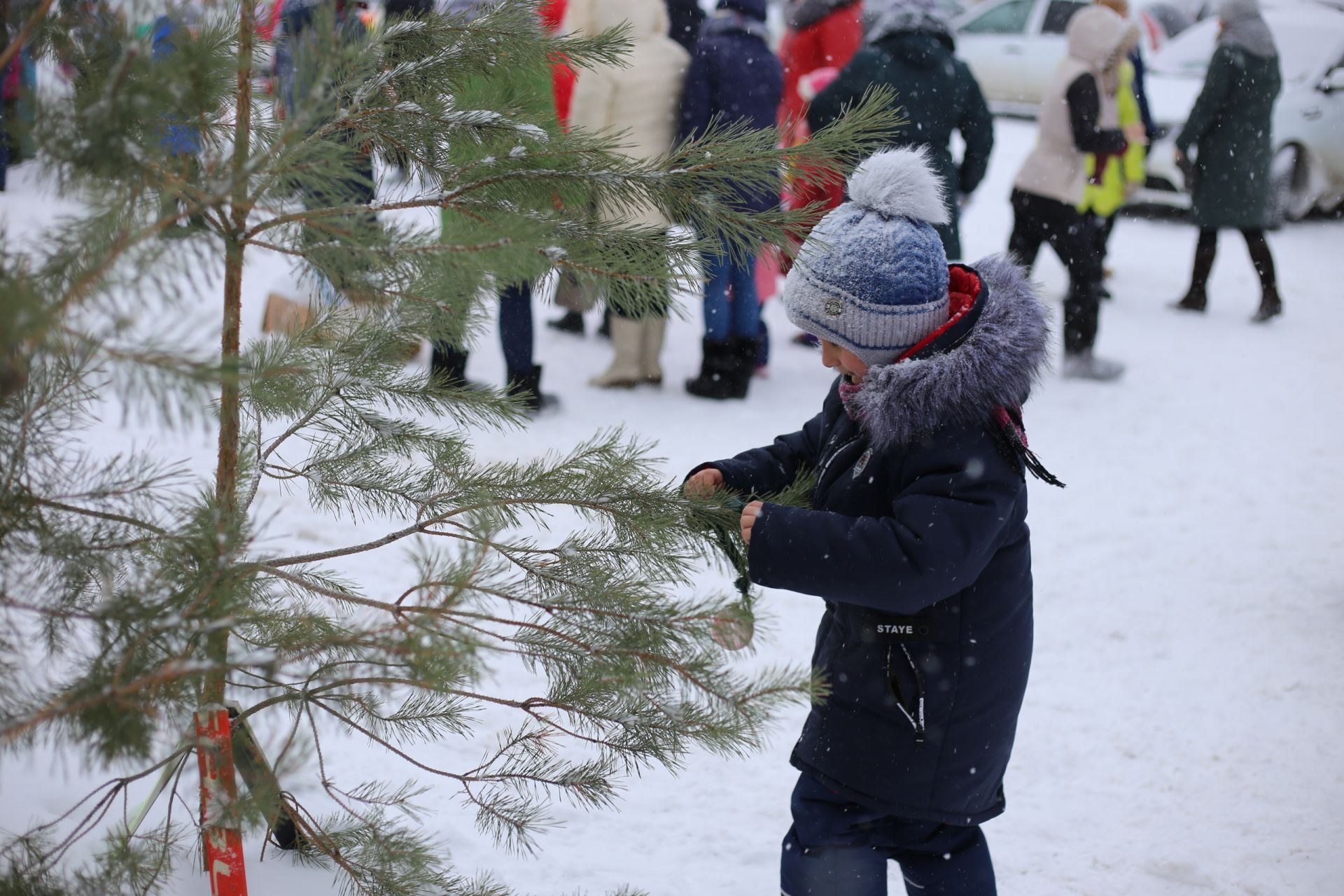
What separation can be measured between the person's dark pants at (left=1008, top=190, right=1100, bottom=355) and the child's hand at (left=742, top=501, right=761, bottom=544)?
4.69m

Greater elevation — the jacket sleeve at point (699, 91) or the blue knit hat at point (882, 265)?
the jacket sleeve at point (699, 91)

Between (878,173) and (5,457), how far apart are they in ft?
4.46

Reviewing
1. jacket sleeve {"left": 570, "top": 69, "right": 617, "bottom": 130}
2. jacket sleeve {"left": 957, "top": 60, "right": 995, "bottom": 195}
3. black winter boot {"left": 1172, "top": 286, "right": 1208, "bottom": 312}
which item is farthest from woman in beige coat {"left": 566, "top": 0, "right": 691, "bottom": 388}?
black winter boot {"left": 1172, "top": 286, "right": 1208, "bottom": 312}

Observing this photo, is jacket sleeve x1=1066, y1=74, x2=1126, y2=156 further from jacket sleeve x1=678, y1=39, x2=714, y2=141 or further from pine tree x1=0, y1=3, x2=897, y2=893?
pine tree x1=0, y1=3, x2=897, y2=893

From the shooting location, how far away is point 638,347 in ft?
19.0

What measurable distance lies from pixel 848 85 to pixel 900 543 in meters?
3.69

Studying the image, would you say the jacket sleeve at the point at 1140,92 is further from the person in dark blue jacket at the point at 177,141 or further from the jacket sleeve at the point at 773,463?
the person in dark blue jacket at the point at 177,141

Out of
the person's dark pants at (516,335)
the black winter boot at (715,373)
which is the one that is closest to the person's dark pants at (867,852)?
the person's dark pants at (516,335)

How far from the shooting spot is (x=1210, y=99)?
23.8 ft

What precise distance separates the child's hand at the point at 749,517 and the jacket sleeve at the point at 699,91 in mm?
3626

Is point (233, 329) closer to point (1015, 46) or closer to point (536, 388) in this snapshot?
point (536, 388)

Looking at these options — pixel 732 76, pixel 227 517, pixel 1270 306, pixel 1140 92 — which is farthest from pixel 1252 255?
pixel 227 517

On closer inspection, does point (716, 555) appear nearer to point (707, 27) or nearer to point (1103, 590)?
point (1103, 590)

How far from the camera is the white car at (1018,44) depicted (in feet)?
40.9
